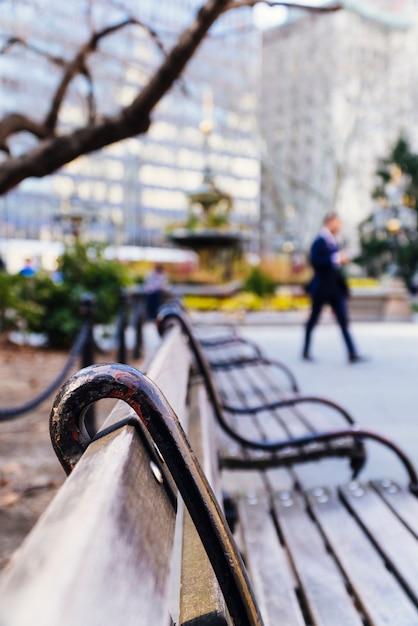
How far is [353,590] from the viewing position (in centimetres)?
165

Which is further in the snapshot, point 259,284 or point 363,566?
point 259,284

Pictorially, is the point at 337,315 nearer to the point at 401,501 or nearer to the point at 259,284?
the point at 401,501

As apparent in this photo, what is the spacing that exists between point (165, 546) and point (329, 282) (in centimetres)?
771

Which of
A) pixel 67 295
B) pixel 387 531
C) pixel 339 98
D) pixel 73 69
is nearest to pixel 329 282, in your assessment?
pixel 67 295

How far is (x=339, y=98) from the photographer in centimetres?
3084

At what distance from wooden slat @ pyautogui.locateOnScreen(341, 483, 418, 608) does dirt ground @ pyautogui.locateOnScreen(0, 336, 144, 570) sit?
4.36 feet

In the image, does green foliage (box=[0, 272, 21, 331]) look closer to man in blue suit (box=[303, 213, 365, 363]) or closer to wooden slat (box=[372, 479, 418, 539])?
man in blue suit (box=[303, 213, 365, 363])

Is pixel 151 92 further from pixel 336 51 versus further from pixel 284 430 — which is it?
pixel 336 51

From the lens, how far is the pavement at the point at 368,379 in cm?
387

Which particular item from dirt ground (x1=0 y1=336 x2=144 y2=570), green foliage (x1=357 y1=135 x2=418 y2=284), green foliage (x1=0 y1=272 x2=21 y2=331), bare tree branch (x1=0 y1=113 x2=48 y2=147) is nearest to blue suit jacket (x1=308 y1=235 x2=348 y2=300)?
dirt ground (x1=0 y1=336 x2=144 y2=570)

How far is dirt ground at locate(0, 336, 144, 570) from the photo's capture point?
294 centimetres

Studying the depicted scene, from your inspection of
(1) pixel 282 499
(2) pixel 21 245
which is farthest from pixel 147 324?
(2) pixel 21 245

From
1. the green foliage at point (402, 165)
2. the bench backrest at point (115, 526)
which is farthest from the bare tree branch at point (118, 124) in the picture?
the green foliage at point (402, 165)

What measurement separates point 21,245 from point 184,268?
2649 cm
